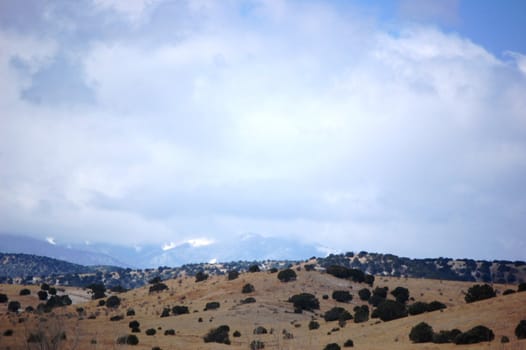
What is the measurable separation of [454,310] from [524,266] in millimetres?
98053

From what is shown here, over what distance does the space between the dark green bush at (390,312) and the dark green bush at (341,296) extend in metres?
15.5

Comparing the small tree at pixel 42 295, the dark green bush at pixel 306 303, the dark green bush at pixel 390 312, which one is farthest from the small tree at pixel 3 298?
the dark green bush at pixel 390 312

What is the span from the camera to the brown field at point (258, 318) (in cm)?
3266

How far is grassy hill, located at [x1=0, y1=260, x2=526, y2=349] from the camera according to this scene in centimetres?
3288

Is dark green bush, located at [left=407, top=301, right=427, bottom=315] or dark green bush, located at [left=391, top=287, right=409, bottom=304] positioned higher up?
dark green bush, located at [left=391, top=287, right=409, bottom=304]

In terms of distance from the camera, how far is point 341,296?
6316cm

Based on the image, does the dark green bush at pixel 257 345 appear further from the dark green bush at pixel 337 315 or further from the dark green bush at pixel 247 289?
the dark green bush at pixel 247 289

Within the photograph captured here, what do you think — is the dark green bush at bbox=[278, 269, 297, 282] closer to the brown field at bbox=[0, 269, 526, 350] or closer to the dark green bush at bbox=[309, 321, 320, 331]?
the brown field at bbox=[0, 269, 526, 350]

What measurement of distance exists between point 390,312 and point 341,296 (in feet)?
57.2

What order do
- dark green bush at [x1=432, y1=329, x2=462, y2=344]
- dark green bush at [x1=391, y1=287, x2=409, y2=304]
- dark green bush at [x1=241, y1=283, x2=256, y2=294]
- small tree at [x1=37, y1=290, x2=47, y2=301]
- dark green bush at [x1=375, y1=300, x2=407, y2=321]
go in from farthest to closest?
1. small tree at [x1=37, y1=290, x2=47, y2=301]
2. dark green bush at [x1=241, y1=283, x2=256, y2=294]
3. dark green bush at [x1=391, y1=287, x2=409, y2=304]
4. dark green bush at [x1=375, y1=300, x2=407, y2=321]
5. dark green bush at [x1=432, y1=329, x2=462, y2=344]

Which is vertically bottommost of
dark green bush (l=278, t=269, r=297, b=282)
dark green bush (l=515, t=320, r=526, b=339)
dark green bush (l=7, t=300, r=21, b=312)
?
dark green bush (l=7, t=300, r=21, b=312)

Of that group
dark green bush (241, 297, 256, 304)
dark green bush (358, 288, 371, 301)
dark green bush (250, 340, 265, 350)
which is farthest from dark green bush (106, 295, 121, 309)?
dark green bush (250, 340, 265, 350)

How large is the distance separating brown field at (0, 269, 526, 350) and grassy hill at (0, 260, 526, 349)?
7cm

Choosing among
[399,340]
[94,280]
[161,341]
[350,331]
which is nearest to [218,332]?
[161,341]
